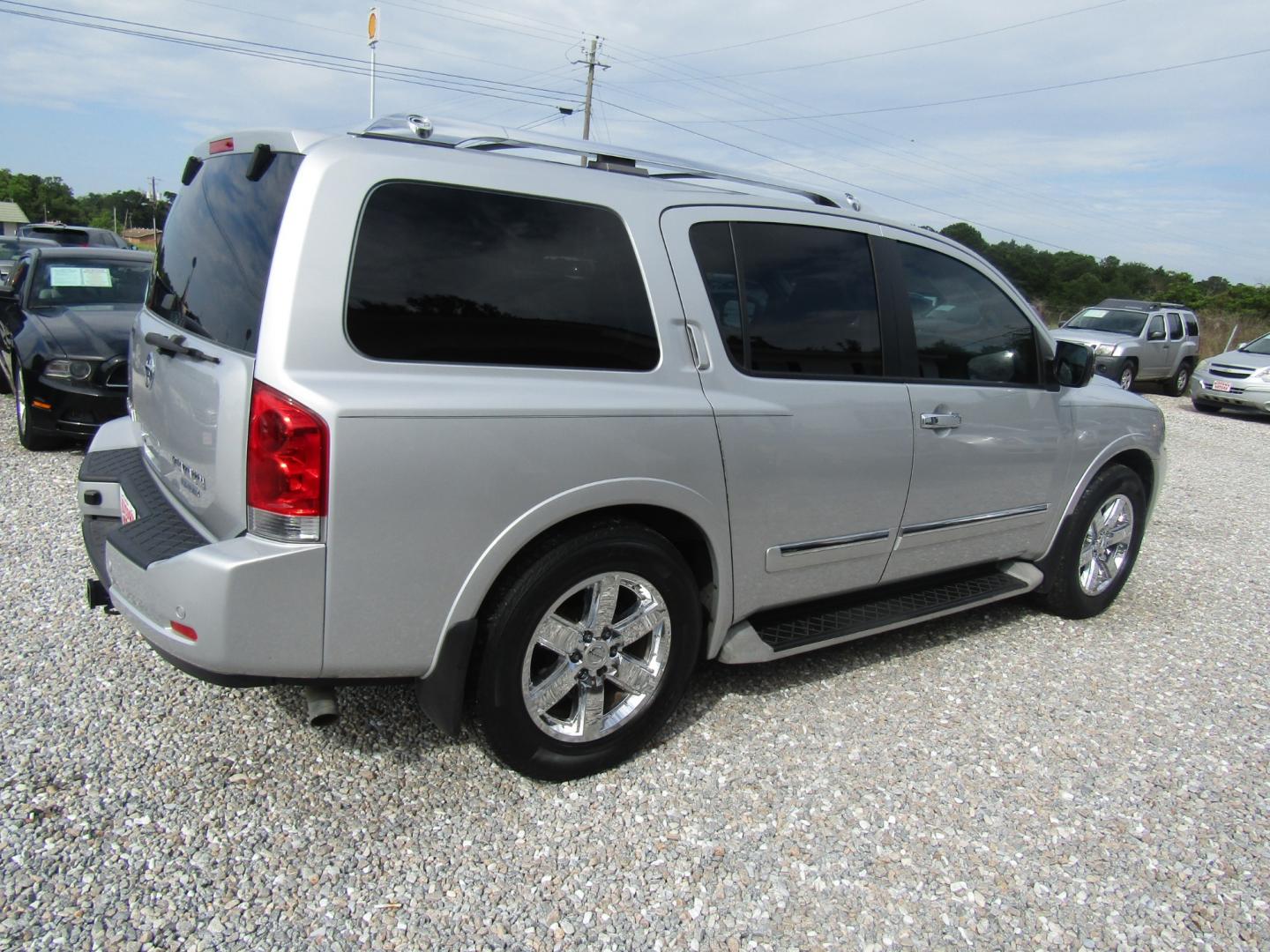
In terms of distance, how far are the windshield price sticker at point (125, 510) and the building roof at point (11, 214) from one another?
82037 millimetres

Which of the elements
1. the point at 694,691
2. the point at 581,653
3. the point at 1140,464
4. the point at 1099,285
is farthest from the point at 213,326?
the point at 1099,285

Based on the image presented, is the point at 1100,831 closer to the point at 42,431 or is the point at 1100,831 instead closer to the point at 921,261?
the point at 921,261

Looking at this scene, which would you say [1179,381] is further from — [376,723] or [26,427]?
[376,723]

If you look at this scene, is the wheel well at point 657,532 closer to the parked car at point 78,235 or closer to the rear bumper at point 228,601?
the rear bumper at point 228,601

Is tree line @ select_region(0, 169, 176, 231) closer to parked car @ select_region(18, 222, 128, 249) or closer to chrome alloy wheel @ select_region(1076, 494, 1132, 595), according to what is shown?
parked car @ select_region(18, 222, 128, 249)

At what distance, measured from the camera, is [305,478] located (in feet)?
7.41

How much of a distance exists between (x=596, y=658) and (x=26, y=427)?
597cm

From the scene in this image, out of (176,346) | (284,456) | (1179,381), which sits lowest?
(1179,381)

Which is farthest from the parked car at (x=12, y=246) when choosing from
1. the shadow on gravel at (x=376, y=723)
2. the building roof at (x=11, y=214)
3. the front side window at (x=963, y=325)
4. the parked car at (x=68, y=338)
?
the building roof at (x=11, y=214)

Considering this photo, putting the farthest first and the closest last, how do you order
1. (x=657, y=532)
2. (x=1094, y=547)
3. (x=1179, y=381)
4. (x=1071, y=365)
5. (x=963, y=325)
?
(x=1179, y=381) → (x=1094, y=547) → (x=1071, y=365) → (x=963, y=325) → (x=657, y=532)

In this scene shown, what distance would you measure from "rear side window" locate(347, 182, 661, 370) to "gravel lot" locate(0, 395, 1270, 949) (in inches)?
53.8

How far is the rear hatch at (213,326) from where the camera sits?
2.38m

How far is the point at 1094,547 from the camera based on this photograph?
4652 millimetres

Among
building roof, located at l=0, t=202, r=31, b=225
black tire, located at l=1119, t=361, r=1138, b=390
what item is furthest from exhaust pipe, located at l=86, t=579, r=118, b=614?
building roof, located at l=0, t=202, r=31, b=225
